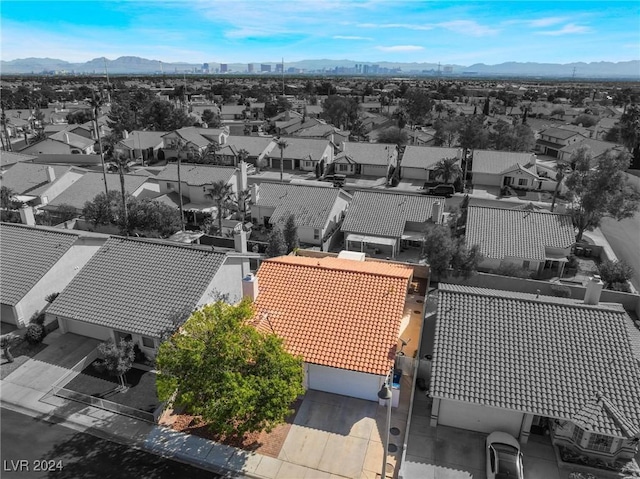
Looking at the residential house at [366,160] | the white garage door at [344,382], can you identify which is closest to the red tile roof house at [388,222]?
the white garage door at [344,382]

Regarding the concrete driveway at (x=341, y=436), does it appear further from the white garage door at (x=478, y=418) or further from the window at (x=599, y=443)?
the window at (x=599, y=443)

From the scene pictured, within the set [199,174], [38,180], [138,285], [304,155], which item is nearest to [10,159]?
Result: [38,180]

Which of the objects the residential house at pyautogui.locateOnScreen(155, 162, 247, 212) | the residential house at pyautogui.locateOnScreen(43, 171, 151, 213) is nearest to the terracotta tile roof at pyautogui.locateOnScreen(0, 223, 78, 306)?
the residential house at pyautogui.locateOnScreen(43, 171, 151, 213)

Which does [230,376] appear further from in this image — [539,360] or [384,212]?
[384,212]

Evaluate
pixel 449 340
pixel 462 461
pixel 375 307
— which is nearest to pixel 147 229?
pixel 375 307

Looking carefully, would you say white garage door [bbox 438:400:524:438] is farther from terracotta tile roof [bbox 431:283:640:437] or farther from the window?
the window
